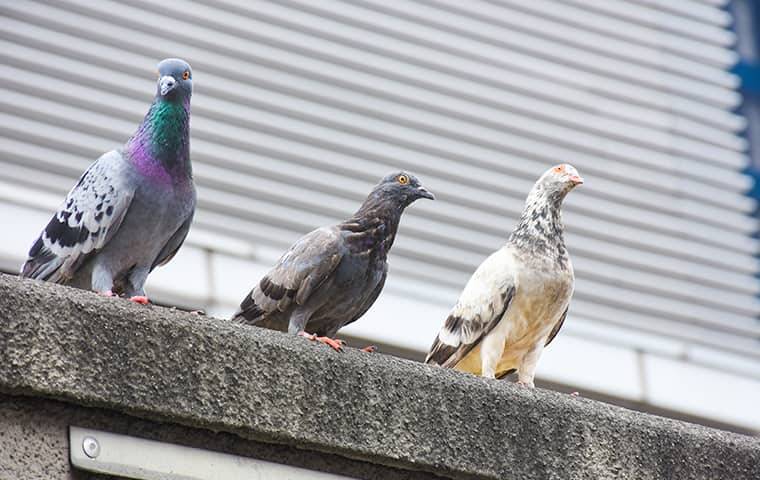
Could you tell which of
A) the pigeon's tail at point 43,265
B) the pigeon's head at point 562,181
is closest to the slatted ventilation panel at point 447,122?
the pigeon's head at point 562,181

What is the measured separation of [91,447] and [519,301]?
10.3 feet

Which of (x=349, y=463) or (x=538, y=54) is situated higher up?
(x=538, y=54)

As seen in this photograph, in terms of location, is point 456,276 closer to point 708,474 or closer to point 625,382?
point 625,382

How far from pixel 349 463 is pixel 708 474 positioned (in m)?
1.31

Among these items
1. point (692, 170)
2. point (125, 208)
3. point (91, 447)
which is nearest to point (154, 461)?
point (91, 447)

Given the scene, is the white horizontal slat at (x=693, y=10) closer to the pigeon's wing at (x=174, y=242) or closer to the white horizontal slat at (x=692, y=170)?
the white horizontal slat at (x=692, y=170)

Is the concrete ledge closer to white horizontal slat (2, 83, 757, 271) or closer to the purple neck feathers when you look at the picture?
the purple neck feathers

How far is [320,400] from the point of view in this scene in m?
4.81

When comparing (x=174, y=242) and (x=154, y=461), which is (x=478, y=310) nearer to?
(x=174, y=242)

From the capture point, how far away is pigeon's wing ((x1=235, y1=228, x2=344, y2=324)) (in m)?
6.67

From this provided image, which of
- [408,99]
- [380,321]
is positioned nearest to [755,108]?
[408,99]

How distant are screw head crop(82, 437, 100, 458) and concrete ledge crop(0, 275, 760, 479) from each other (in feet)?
0.34

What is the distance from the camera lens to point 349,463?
4.84m

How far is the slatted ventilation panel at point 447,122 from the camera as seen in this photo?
12.4m
